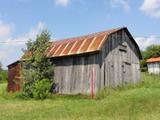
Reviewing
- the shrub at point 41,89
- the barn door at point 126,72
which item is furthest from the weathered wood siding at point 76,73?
the barn door at point 126,72

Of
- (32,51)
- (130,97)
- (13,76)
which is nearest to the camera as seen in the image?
(130,97)

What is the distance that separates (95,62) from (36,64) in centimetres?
501

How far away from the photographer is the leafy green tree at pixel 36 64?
27531mm

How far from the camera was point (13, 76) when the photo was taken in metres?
34.5

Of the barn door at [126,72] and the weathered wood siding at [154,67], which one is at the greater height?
the weathered wood siding at [154,67]

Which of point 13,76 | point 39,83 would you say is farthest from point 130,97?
point 13,76

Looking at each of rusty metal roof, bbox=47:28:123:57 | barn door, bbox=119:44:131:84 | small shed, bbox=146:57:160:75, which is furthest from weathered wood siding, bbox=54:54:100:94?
small shed, bbox=146:57:160:75

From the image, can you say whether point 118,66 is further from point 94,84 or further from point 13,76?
point 13,76

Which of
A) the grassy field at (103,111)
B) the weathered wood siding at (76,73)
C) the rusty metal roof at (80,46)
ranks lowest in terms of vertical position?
the grassy field at (103,111)

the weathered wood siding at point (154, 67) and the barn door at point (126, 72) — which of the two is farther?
the weathered wood siding at point (154, 67)

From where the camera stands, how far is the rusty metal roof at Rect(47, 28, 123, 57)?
2655 cm

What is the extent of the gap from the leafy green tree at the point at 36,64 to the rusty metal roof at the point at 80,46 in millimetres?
1347

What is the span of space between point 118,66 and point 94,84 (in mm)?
3664

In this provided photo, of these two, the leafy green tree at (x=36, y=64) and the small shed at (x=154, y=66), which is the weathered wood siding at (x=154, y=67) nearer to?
the small shed at (x=154, y=66)
